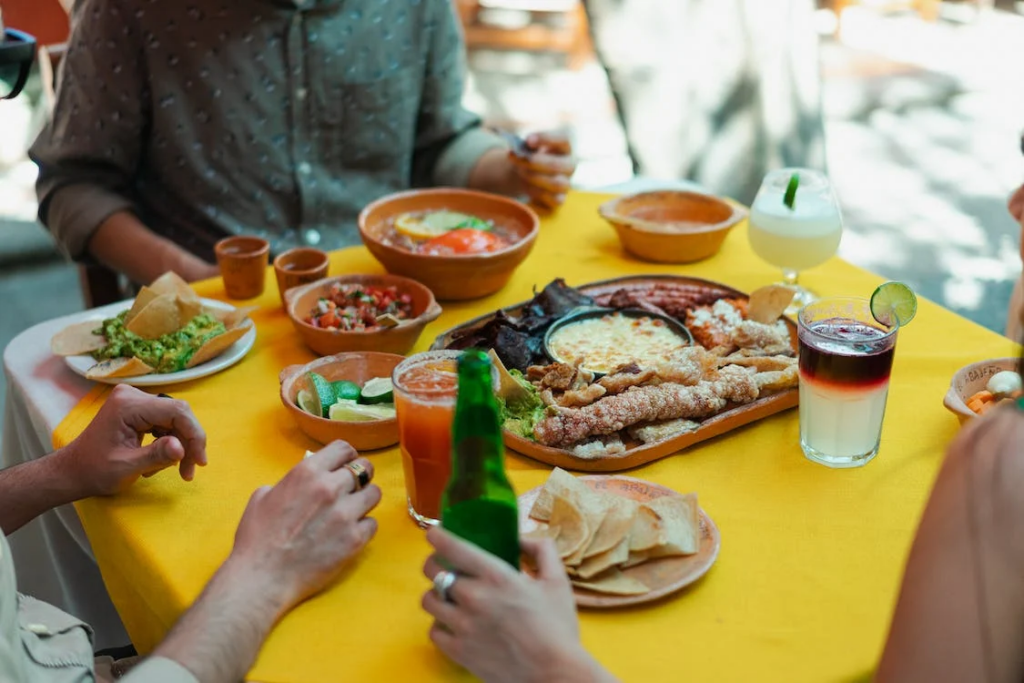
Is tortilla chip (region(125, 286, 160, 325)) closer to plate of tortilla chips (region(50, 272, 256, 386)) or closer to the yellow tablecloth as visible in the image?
plate of tortilla chips (region(50, 272, 256, 386))

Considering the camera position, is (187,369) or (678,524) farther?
(187,369)

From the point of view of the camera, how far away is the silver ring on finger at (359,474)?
1355 mm

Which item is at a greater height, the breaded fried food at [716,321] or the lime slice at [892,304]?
the lime slice at [892,304]

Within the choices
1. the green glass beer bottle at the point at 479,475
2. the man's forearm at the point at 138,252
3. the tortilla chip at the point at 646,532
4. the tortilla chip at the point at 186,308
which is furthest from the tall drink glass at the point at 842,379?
the man's forearm at the point at 138,252

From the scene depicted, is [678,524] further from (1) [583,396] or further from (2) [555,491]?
(1) [583,396]

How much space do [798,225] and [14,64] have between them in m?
1.53

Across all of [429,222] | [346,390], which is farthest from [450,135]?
[346,390]

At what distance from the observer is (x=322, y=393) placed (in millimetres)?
1593

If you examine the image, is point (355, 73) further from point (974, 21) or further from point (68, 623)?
point (974, 21)

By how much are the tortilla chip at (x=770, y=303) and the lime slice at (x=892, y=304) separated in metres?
0.33

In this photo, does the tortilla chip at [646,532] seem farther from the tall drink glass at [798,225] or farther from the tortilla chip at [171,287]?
the tortilla chip at [171,287]

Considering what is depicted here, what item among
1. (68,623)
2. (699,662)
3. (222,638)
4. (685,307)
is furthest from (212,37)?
(699,662)

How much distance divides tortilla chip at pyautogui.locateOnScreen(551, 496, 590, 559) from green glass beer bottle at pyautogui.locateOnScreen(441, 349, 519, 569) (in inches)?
6.1

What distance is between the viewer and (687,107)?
4328 mm
